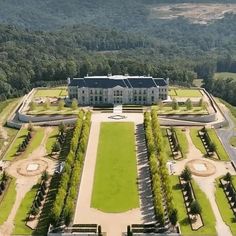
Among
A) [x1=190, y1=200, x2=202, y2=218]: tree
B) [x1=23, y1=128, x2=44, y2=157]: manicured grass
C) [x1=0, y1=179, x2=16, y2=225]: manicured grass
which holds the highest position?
[x1=23, y1=128, x2=44, y2=157]: manicured grass

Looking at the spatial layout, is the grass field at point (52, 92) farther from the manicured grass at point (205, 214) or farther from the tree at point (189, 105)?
the manicured grass at point (205, 214)

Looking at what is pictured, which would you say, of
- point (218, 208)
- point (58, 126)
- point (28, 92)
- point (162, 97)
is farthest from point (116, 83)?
point (218, 208)

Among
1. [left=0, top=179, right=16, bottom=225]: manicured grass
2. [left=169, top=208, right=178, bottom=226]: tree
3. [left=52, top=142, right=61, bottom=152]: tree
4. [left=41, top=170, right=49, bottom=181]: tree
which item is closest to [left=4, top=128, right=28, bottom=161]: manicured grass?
[left=52, top=142, right=61, bottom=152]: tree

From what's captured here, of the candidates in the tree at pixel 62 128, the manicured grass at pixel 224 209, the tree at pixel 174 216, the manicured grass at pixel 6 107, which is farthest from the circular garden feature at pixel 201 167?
the manicured grass at pixel 6 107


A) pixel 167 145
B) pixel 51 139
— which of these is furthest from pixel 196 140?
pixel 51 139

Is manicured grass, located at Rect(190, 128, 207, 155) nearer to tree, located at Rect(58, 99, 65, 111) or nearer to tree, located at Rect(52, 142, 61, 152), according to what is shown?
tree, located at Rect(52, 142, 61, 152)

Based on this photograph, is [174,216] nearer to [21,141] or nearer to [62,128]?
[62,128]
